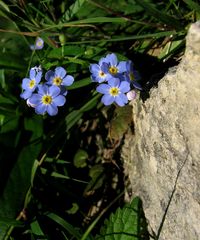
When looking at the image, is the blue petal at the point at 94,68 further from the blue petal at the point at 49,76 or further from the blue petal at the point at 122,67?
the blue petal at the point at 49,76

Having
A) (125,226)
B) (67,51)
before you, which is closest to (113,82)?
(67,51)

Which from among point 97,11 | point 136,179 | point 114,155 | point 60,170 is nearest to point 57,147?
point 60,170

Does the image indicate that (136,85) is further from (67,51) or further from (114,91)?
(67,51)

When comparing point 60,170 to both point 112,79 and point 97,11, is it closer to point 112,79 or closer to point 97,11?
point 112,79

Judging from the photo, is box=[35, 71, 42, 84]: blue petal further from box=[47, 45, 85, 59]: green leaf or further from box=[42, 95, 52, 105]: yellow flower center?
box=[47, 45, 85, 59]: green leaf

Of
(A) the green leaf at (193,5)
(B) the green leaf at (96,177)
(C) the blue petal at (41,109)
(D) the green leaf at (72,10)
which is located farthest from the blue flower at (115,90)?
(D) the green leaf at (72,10)

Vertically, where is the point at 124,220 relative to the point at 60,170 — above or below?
below

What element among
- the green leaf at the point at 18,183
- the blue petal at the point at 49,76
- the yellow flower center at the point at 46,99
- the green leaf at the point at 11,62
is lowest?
the green leaf at the point at 18,183

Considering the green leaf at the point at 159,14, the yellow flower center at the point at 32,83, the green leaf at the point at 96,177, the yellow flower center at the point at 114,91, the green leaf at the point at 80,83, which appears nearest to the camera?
the green leaf at the point at 159,14
